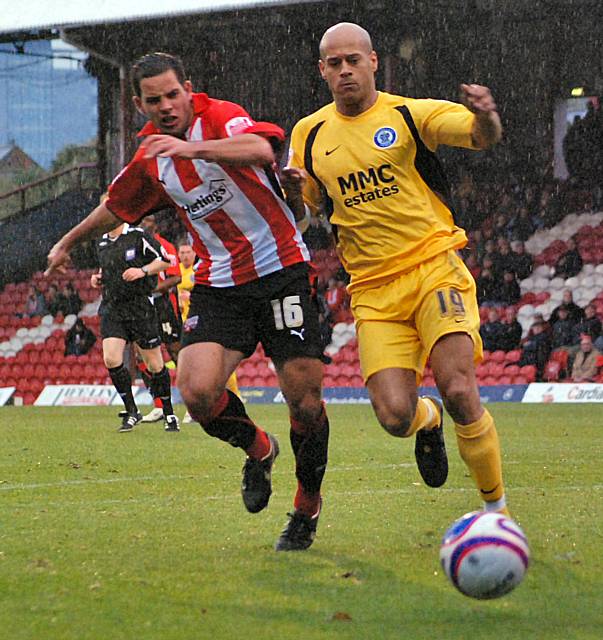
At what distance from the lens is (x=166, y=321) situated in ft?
46.9

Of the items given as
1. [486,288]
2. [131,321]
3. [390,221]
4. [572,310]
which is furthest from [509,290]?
[390,221]

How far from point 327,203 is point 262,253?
465mm

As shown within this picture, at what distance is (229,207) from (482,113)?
128 centimetres

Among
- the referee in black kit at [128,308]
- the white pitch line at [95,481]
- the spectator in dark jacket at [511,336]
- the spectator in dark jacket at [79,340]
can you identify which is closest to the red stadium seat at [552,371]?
the spectator in dark jacket at [511,336]

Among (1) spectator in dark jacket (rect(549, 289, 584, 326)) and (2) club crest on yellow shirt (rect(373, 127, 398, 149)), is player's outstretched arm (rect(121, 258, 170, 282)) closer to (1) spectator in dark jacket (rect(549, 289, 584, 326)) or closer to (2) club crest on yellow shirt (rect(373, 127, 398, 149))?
(2) club crest on yellow shirt (rect(373, 127, 398, 149))

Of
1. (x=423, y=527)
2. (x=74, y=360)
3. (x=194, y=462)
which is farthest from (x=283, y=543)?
(x=74, y=360)

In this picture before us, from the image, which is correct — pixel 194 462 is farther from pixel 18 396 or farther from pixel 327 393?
pixel 18 396

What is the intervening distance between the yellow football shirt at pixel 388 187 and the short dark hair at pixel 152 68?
0.79m

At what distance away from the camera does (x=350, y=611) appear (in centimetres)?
409

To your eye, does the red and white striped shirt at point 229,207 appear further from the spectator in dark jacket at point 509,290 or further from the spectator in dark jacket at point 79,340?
the spectator in dark jacket at point 79,340

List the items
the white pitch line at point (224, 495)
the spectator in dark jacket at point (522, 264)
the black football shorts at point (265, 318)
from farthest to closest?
the spectator in dark jacket at point (522, 264) < the white pitch line at point (224, 495) < the black football shorts at point (265, 318)

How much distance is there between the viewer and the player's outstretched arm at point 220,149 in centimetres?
492

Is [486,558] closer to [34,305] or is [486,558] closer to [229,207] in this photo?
[229,207]

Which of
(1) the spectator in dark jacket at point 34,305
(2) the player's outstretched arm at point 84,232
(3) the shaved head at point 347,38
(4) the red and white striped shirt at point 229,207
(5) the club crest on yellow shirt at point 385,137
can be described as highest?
(3) the shaved head at point 347,38
